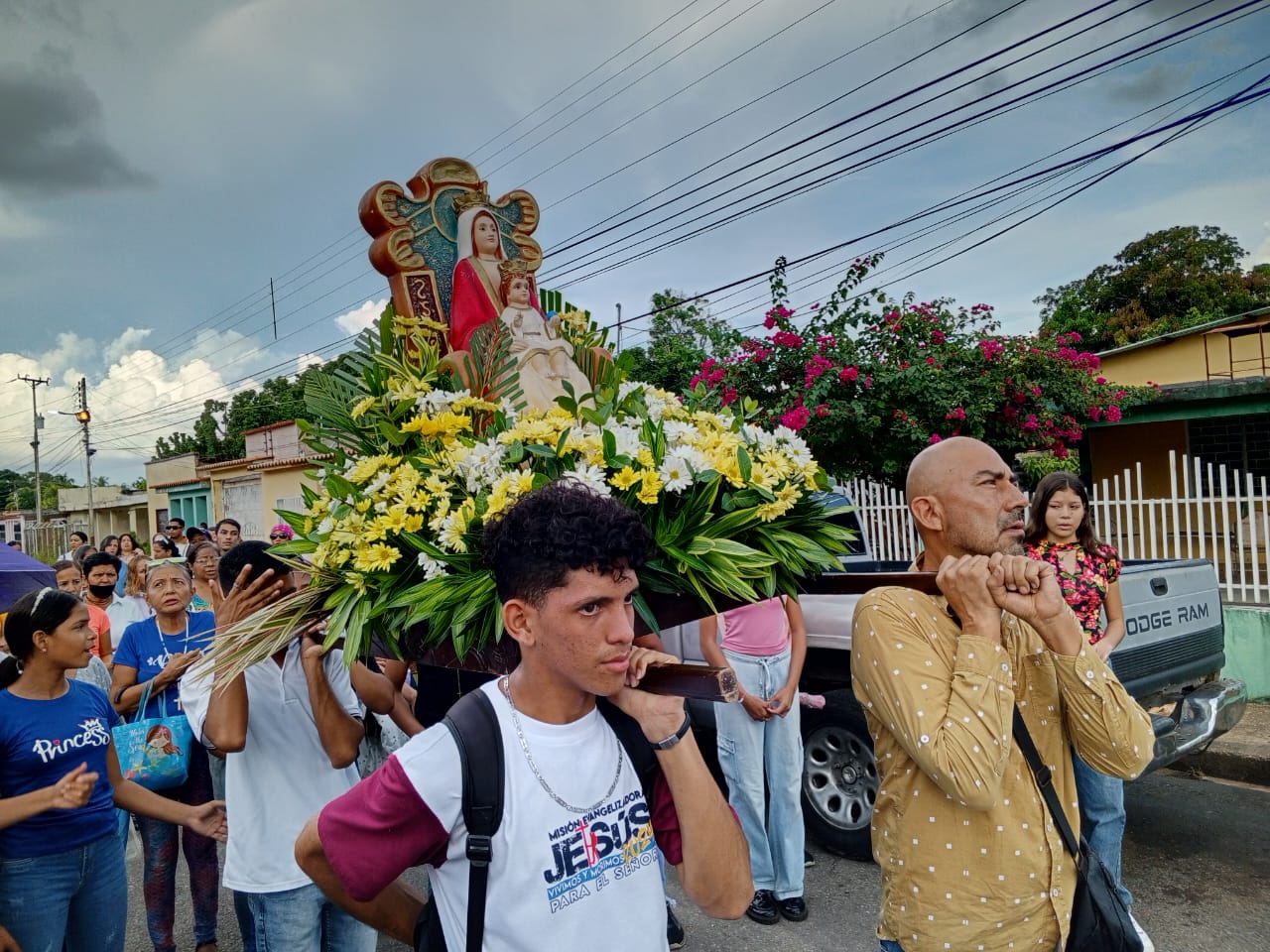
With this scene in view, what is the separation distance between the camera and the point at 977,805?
1769mm

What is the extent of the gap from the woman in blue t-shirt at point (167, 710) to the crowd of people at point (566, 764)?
73 cm

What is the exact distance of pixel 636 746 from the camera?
1628mm

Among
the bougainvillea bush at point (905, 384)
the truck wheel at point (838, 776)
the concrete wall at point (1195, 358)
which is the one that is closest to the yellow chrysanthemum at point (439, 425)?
the truck wheel at point (838, 776)

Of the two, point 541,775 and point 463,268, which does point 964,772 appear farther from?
point 463,268

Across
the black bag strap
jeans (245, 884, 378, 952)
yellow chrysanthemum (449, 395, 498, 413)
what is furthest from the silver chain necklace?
jeans (245, 884, 378, 952)

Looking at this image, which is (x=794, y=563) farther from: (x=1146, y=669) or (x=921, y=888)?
(x=1146, y=669)

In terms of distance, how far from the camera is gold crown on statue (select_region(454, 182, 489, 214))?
2.99 m

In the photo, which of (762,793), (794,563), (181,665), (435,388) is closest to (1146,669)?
(762,793)

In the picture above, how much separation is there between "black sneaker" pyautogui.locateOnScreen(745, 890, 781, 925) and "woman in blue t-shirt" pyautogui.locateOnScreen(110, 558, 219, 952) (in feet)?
8.45

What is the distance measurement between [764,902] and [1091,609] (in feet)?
7.02

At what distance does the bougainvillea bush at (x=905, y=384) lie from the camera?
972 cm

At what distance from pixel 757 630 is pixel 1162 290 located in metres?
26.2

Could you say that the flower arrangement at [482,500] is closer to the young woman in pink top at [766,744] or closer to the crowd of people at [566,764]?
the crowd of people at [566,764]

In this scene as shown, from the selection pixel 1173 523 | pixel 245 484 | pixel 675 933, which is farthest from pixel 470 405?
pixel 245 484
